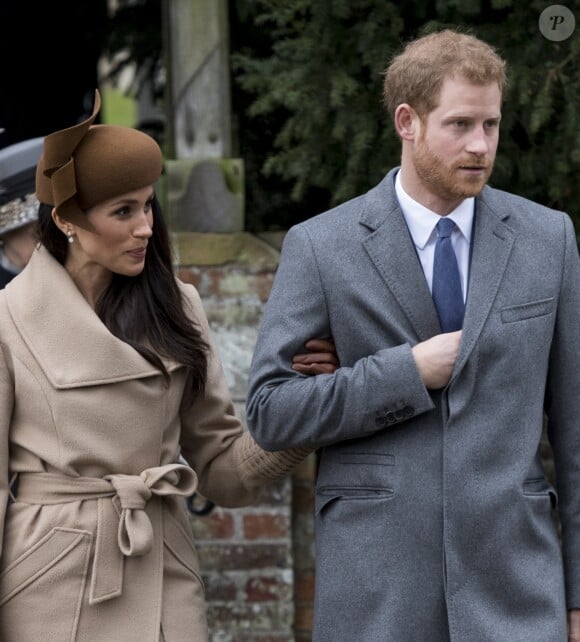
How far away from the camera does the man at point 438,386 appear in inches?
115

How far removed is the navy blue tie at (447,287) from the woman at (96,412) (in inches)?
10.1

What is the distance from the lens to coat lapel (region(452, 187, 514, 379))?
292 cm

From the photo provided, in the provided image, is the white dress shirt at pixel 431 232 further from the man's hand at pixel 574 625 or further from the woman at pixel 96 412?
the man's hand at pixel 574 625

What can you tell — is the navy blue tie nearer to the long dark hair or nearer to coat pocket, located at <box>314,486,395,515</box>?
coat pocket, located at <box>314,486,395,515</box>

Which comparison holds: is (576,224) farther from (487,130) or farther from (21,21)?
(21,21)

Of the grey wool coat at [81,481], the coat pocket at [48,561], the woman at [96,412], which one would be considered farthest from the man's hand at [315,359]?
the coat pocket at [48,561]

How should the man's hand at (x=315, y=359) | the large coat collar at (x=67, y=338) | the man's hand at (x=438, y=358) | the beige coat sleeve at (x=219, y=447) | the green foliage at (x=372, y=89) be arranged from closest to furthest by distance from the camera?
the man's hand at (x=438, y=358) < the man's hand at (x=315, y=359) < the large coat collar at (x=67, y=338) < the beige coat sleeve at (x=219, y=447) < the green foliage at (x=372, y=89)

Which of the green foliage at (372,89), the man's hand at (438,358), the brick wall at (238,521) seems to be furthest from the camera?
the brick wall at (238,521)

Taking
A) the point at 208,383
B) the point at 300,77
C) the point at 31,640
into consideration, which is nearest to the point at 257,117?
the point at 300,77

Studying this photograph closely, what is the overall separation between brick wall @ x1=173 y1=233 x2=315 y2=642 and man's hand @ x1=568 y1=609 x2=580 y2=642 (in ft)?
5.17

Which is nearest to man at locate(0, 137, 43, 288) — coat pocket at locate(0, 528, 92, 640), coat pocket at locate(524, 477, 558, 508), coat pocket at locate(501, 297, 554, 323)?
coat pocket at locate(0, 528, 92, 640)

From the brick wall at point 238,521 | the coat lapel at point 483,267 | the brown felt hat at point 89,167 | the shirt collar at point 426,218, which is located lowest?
the brick wall at point 238,521

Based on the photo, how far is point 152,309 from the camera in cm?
326

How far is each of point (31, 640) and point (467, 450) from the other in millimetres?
1026
